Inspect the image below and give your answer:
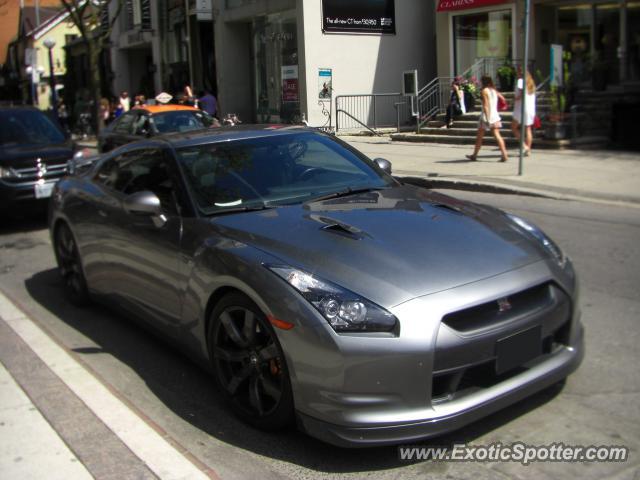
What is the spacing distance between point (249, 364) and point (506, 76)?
58.5 feet

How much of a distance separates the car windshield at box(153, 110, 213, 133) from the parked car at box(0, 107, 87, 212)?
8.87ft

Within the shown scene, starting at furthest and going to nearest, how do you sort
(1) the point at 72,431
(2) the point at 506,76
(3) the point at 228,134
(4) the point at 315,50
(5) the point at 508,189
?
(4) the point at 315,50 < (2) the point at 506,76 < (5) the point at 508,189 < (3) the point at 228,134 < (1) the point at 72,431

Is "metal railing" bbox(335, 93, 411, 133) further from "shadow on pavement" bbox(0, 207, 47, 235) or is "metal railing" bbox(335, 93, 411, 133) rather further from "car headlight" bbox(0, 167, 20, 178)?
Result: "car headlight" bbox(0, 167, 20, 178)

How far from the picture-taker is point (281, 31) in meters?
24.7

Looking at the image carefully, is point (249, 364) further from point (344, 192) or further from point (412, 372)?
point (344, 192)

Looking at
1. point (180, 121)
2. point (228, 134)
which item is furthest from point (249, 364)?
point (180, 121)

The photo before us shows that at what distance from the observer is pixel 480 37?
71.5ft

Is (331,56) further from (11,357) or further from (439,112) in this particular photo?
(11,357)

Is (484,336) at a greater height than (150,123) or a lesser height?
lesser

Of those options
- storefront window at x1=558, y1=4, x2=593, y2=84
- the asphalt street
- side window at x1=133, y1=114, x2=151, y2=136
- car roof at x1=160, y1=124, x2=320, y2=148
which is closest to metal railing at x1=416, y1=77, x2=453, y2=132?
storefront window at x1=558, y1=4, x2=593, y2=84

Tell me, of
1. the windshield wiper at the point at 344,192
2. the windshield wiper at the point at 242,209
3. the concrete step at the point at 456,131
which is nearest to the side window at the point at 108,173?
the windshield wiper at the point at 242,209

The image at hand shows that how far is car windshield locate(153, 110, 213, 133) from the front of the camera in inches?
543

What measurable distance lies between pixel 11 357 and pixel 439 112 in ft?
59.0

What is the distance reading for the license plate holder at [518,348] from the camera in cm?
333
